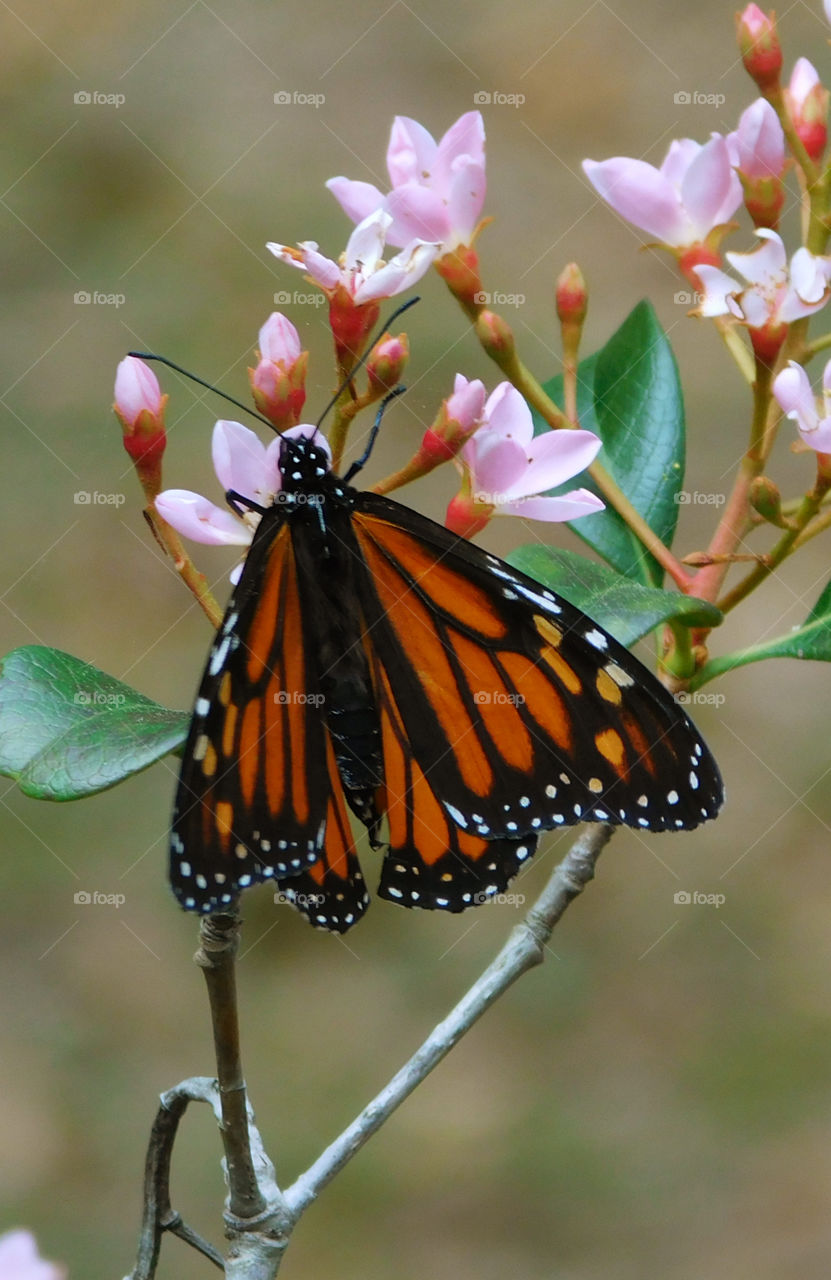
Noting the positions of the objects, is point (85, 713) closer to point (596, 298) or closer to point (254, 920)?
point (254, 920)

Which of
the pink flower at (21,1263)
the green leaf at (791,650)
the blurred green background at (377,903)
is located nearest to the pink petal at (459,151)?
the green leaf at (791,650)

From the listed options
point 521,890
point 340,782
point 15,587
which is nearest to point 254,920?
point 521,890

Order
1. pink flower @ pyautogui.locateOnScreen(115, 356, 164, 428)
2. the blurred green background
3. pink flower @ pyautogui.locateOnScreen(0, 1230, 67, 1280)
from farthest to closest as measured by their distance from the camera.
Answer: the blurred green background
pink flower @ pyautogui.locateOnScreen(115, 356, 164, 428)
pink flower @ pyautogui.locateOnScreen(0, 1230, 67, 1280)

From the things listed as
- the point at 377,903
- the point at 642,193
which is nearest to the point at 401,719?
the point at 642,193

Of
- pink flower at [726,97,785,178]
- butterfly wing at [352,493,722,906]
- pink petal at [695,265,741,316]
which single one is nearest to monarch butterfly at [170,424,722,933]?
butterfly wing at [352,493,722,906]

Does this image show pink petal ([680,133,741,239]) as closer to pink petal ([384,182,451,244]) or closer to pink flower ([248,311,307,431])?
pink petal ([384,182,451,244])

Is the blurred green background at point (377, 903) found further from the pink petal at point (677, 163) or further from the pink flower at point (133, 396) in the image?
the pink flower at point (133, 396)

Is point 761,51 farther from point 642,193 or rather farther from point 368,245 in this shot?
point 368,245
